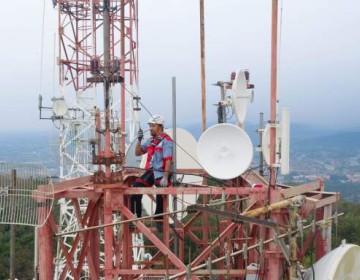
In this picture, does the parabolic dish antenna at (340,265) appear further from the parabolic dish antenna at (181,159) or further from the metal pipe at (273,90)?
the parabolic dish antenna at (181,159)

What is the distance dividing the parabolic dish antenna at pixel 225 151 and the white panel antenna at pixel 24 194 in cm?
211

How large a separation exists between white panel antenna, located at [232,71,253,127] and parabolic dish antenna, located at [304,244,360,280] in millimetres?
3034

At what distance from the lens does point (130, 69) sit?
1455cm

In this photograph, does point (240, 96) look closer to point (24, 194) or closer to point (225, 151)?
point (225, 151)

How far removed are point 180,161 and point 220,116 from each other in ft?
5.65

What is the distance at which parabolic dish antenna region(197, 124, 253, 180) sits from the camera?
25.8 feet

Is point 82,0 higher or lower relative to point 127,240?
higher

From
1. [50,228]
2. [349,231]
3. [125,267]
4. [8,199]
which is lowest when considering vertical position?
[349,231]

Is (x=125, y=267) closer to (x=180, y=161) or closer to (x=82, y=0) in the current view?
(x=180, y=161)

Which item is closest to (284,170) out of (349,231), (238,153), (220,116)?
(238,153)

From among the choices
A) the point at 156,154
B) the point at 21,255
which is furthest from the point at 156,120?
the point at 21,255

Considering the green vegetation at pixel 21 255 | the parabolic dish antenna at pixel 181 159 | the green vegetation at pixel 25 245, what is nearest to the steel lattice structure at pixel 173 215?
the parabolic dish antenna at pixel 181 159

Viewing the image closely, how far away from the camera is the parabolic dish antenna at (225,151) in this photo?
786cm

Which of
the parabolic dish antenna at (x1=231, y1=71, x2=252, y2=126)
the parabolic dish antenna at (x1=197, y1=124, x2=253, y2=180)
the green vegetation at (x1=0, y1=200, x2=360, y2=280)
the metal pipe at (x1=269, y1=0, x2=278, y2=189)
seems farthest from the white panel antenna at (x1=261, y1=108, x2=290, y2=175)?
the green vegetation at (x1=0, y1=200, x2=360, y2=280)
